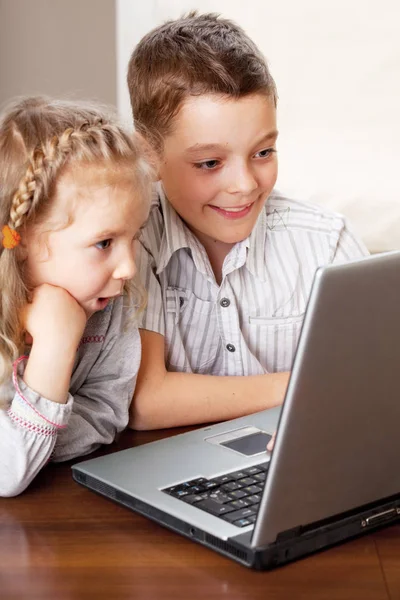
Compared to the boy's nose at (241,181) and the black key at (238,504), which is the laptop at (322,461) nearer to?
the black key at (238,504)

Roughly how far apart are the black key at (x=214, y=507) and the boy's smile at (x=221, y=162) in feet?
1.79

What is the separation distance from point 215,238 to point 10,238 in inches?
18.5

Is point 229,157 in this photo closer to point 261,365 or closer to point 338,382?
point 261,365

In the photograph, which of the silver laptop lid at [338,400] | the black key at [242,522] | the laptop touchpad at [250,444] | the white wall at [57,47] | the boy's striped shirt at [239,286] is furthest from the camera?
the white wall at [57,47]

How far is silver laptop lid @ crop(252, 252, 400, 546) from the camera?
72 centimetres

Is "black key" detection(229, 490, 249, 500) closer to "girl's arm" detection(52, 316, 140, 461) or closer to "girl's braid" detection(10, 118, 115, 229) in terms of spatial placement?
"girl's arm" detection(52, 316, 140, 461)

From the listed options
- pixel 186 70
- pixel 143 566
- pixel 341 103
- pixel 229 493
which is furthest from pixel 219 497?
pixel 341 103

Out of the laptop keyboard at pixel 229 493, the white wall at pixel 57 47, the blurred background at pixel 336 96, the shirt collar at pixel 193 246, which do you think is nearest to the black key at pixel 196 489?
the laptop keyboard at pixel 229 493

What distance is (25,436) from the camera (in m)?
0.98

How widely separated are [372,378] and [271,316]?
688 mm

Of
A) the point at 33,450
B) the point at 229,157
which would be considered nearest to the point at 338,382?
the point at 33,450

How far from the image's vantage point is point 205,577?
0.80m

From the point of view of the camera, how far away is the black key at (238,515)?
850 millimetres

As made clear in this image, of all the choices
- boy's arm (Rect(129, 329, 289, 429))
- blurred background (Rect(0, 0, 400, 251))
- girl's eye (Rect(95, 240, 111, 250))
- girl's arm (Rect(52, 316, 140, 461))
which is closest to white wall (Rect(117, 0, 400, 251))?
blurred background (Rect(0, 0, 400, 251))
